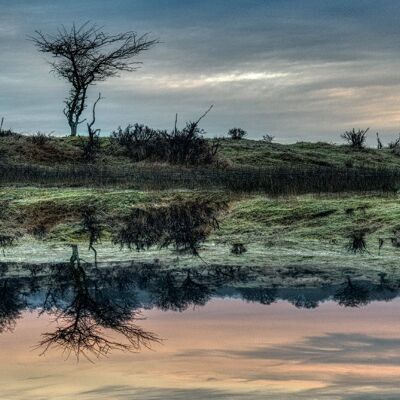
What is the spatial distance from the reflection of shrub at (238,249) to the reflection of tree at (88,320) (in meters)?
4.23

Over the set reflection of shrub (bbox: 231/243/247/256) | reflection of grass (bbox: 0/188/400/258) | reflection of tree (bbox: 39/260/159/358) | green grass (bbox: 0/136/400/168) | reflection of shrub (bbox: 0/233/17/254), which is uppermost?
green grass (bbox: 0/136/400/168)

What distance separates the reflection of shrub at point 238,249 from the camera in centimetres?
1700

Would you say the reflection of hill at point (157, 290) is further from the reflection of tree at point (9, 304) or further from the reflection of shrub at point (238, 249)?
the reflection of shrub at point (238, 249)

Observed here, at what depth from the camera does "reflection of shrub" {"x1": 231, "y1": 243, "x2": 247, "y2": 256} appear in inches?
669

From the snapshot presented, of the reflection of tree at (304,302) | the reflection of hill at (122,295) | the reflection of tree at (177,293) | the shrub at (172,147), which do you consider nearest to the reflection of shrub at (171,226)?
the reflection of hill at (122,295)

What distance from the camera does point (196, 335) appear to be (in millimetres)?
8867

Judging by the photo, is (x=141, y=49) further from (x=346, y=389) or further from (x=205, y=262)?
(x=346, y=389)

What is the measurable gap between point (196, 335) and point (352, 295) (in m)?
3.19

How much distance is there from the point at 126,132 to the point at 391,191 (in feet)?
78.6

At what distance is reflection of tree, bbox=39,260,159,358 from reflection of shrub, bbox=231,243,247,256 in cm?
423

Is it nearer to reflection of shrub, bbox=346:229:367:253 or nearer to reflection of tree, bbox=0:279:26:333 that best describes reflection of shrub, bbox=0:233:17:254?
reflection of tree, bbox=0:279:26:333

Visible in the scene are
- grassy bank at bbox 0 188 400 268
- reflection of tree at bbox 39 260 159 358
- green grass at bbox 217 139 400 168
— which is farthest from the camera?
green grass at bbox 217 139 400 168

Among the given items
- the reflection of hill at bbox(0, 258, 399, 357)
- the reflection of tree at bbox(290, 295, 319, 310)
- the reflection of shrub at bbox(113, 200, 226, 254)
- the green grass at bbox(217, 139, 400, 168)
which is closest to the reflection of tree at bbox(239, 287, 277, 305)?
the reflection of hill at bbox(0, 258, 399, 357)

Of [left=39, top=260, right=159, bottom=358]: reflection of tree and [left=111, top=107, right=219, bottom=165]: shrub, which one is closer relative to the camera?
[left=39, top=260, right=159, bottom=358]: reflection of tree
